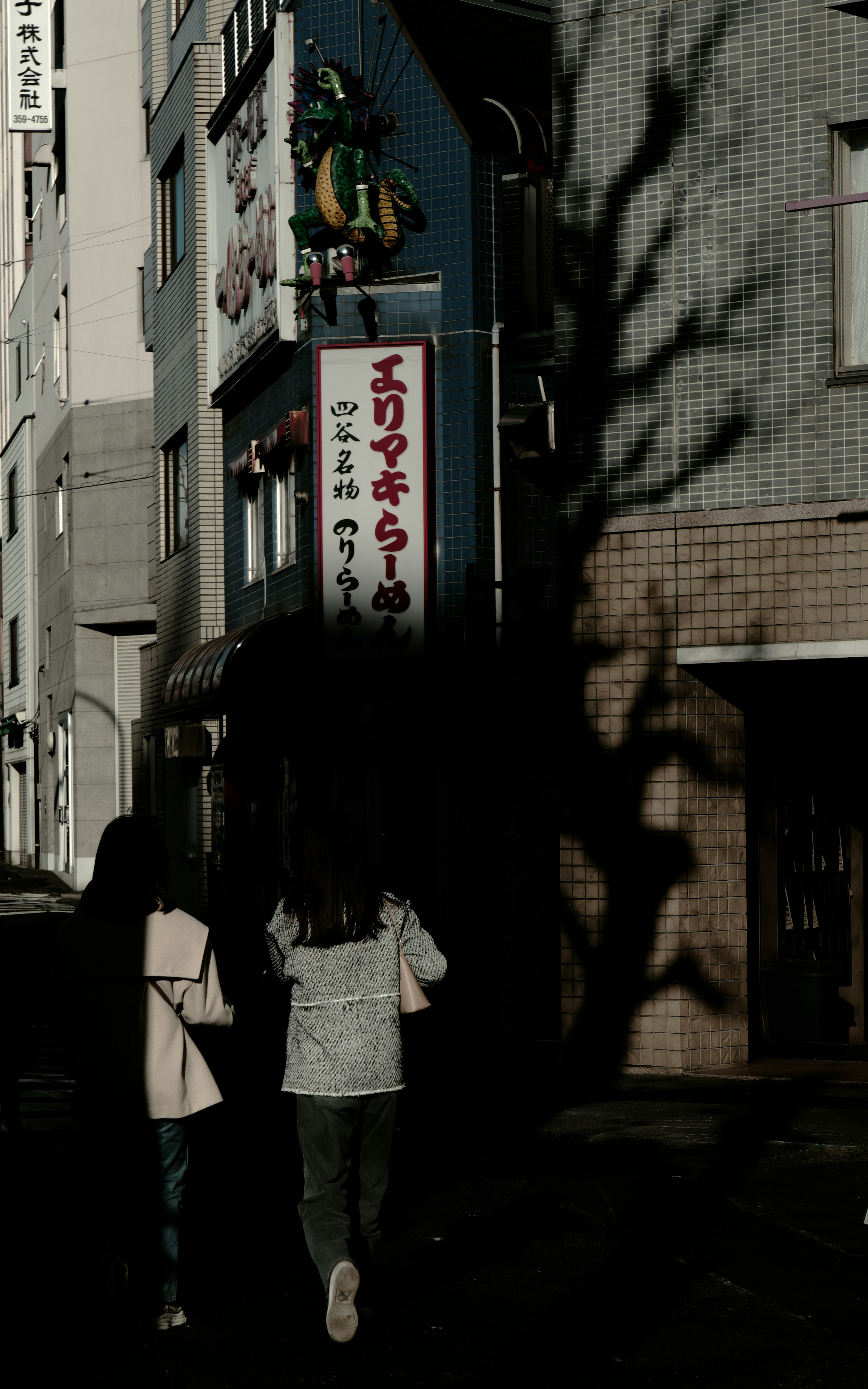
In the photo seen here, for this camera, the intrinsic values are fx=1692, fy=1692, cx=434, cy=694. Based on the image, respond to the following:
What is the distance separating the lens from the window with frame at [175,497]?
23984 millimetres

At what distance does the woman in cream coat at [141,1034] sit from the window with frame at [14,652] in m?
43.4

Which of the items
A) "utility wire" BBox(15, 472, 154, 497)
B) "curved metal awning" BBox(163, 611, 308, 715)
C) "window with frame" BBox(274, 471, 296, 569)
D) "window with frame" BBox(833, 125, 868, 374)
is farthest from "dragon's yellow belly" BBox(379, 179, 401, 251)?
"utility wire" BBox(15, 472, 154, 497)

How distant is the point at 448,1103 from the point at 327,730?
23.7ft

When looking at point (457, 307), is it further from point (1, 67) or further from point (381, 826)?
point (1, 67)

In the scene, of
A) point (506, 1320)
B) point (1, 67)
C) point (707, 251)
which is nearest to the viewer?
point (506, 1320)

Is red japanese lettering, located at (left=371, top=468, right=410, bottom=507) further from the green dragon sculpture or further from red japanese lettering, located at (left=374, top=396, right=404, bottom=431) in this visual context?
the green dragon sculpture

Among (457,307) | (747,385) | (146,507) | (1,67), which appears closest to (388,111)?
(457,307)

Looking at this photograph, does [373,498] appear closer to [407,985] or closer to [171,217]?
[171,217]

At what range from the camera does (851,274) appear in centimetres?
→ 1084

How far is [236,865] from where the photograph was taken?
2086cm

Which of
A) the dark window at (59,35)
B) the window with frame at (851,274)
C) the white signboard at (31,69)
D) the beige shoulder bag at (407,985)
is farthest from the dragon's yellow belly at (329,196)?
the white signboard at (31,69)

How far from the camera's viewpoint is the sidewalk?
541 centimetres

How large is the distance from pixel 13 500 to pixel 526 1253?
42483 millimetres

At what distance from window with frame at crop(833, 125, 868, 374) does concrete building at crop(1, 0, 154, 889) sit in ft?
68.2
